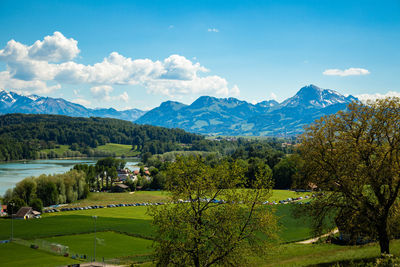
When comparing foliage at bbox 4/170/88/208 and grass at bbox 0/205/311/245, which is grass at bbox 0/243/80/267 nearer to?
grass at bbox 0/205/311/245

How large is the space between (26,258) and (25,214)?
32.5 meters

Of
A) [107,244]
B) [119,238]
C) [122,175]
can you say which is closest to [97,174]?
[122,175]

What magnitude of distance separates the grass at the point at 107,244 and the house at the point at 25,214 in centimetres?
2237

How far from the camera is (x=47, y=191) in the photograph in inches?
3408

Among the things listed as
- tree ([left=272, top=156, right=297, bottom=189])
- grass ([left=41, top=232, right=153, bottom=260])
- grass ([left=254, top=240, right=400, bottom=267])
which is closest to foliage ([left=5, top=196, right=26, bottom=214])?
grass ([left=41, top=232, right=153, bottom=260])

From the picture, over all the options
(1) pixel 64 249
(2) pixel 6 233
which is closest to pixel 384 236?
(1) pixel 64 249

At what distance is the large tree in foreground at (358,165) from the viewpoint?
76.5ft

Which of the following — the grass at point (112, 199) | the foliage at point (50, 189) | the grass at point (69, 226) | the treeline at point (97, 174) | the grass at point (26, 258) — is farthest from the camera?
the treeline at point (97, 174)

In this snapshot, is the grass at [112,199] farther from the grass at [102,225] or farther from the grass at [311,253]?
the grass at [311,253]

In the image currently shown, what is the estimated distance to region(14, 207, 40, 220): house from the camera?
67.7 meters

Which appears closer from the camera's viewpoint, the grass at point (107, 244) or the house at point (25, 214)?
the grass at point (107, 244)

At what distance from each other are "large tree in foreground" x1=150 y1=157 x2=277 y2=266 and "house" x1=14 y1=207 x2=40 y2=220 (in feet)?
181

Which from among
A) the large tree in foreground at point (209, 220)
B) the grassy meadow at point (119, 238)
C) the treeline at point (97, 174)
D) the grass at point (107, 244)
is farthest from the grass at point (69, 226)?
the treeline at point (97, 174)

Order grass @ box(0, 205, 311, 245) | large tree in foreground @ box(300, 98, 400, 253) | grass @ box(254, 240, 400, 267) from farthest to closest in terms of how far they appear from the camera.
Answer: grass @ box(0, 205, 311, 245) → grass @ box(254, 240, 400, 267) → large tree in foreground @ box(300, 98, 400, 253)
